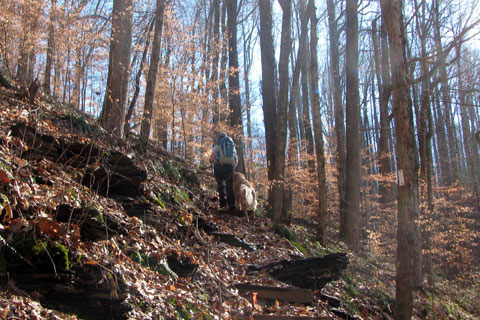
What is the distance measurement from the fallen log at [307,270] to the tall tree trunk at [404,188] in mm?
1054

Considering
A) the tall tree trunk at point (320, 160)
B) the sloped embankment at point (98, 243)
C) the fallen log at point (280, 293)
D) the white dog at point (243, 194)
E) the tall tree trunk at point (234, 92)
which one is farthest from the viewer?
the tall tree trunk at point (234, 92)

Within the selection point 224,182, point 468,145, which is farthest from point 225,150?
point 468,145

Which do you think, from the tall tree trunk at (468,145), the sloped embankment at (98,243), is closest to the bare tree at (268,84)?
the sloped embankment at (98,243)

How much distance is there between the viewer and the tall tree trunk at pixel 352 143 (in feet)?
42.0

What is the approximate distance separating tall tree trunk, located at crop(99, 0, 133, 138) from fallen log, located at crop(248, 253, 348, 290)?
536 centimetres

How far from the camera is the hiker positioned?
30.4ft

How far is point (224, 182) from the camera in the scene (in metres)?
9.30

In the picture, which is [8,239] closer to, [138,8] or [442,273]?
[138,8]

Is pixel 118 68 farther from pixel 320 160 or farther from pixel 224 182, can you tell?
pixel 320 160

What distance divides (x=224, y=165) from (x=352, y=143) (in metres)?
5.83

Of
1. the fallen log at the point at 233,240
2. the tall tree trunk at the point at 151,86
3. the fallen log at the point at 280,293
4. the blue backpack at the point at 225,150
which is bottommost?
the fallen log at the point at 280,293

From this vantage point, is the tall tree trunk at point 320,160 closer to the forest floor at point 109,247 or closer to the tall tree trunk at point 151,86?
the forest floor at point 109,247

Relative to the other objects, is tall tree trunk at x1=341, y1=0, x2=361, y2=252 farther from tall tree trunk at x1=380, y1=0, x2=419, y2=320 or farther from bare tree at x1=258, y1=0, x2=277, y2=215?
tall tree trunk at x1=380, y1=0, x2=419, y2=320

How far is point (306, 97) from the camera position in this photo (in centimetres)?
2025
